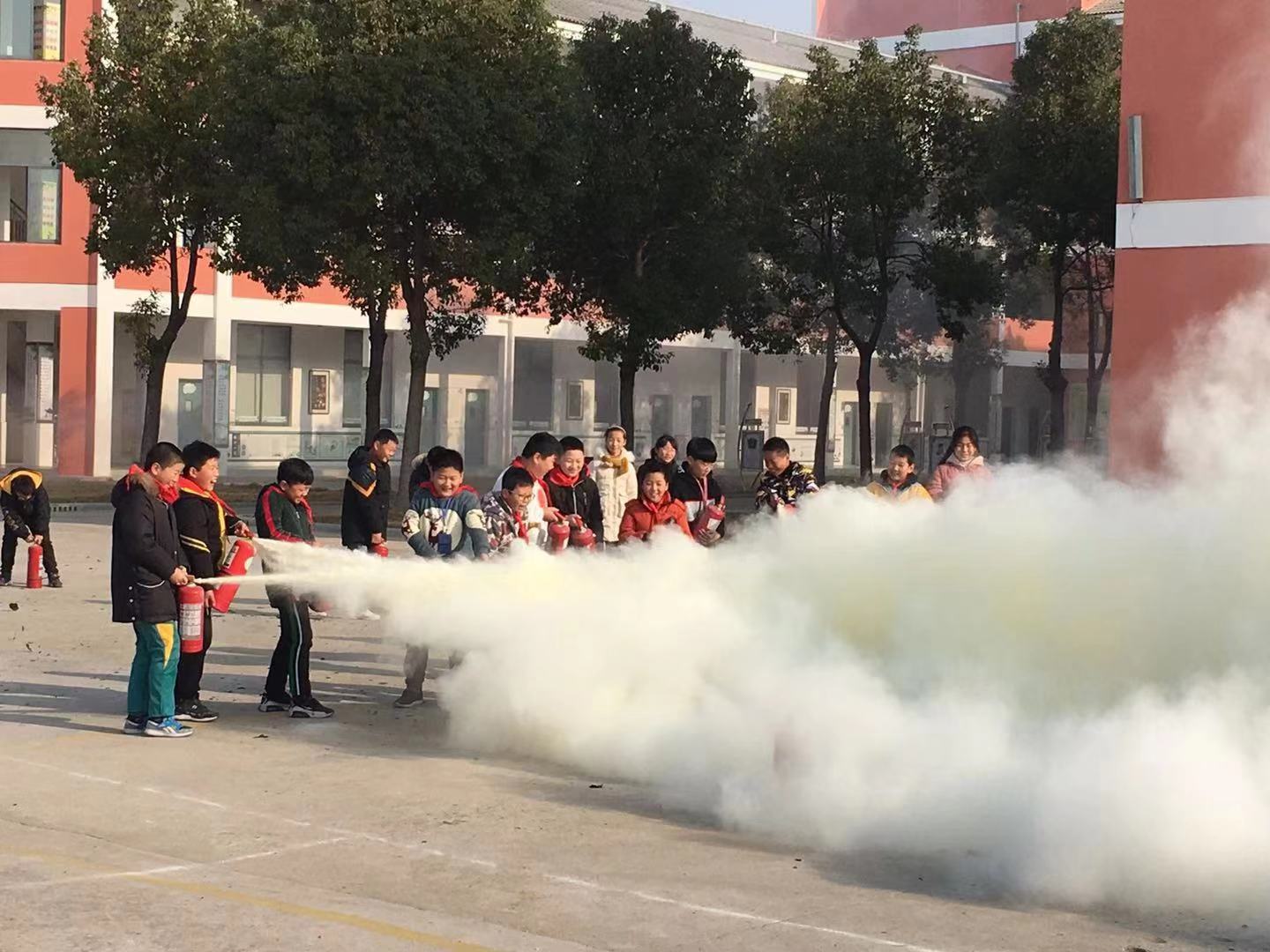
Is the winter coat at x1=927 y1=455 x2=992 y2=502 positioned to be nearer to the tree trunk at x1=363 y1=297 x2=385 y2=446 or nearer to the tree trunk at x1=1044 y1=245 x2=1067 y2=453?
the tree trunk at x1=363 y1=297 x2=385 y2=446

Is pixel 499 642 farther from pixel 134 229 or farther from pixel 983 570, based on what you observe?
pixel 134 229

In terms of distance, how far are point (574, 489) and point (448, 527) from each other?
7.62 feet

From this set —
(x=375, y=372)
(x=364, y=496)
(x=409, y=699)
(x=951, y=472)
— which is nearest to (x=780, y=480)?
(x=951, y=472)

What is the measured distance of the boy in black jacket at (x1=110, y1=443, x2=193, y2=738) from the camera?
1009 centimetres

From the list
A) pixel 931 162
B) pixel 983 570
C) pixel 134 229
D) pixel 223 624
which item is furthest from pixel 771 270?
pixel 983 570

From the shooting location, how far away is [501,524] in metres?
11.1

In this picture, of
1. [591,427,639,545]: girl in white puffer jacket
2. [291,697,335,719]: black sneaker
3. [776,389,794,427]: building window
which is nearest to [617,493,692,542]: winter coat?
[291,697,335,719]: black sneaker

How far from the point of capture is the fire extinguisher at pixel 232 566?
36.6 feet

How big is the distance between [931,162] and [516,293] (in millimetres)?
10499

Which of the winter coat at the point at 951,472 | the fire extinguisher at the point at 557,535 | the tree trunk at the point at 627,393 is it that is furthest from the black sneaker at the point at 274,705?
the tree trunk at the point at 627,393

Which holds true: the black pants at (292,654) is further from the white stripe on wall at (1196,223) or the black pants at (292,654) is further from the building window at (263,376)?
the building window at (263,376)

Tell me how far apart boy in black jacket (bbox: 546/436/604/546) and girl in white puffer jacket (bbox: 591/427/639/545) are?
0.86 metres

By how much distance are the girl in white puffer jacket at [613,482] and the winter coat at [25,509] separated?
6.64m

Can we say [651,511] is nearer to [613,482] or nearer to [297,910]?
[613,482]
